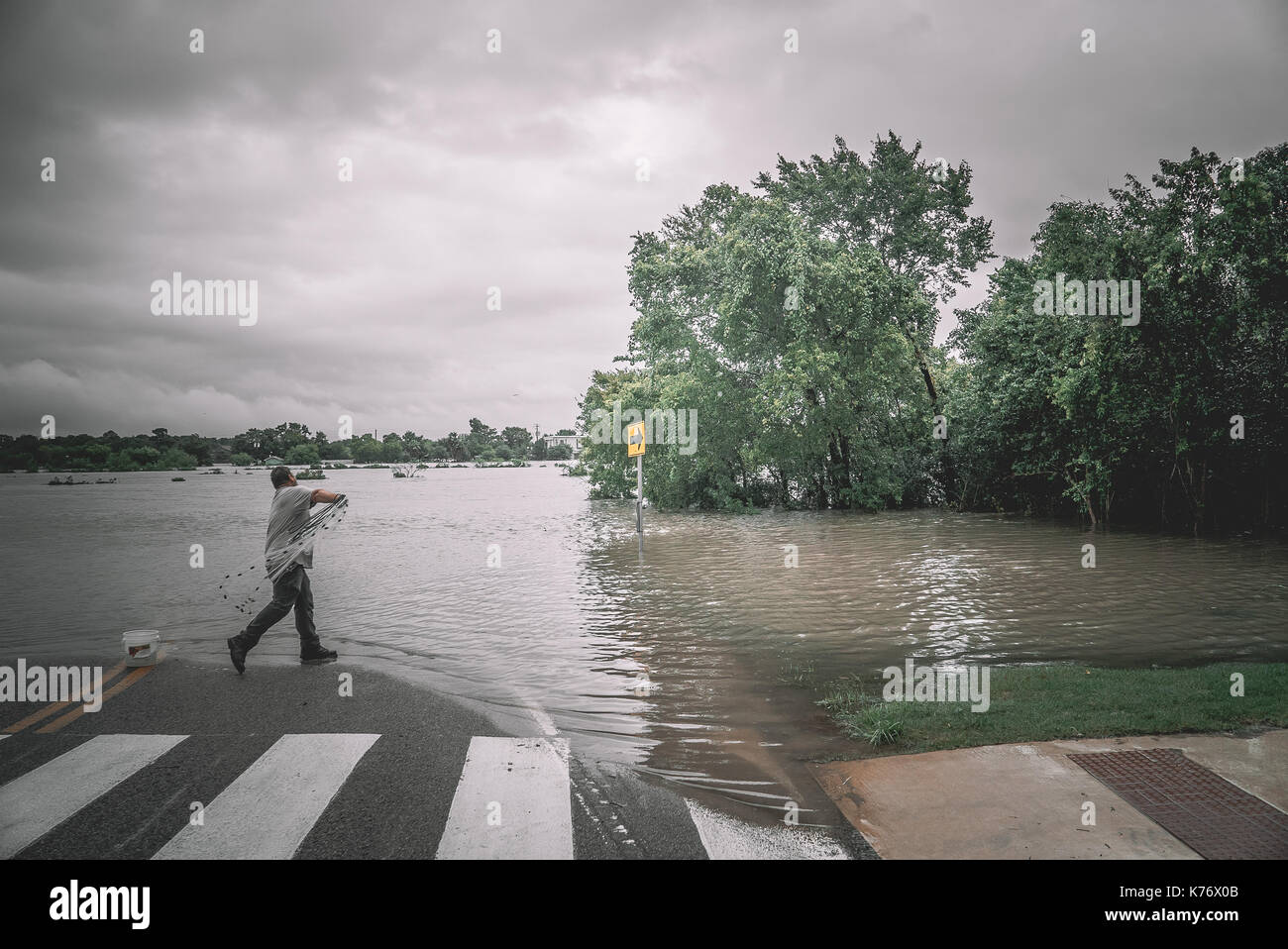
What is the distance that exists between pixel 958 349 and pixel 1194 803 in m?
36.9

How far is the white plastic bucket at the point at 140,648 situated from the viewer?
8.26 m

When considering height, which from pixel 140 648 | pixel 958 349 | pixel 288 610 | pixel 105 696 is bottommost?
pixel 105 696

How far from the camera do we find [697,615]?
37.3 feet

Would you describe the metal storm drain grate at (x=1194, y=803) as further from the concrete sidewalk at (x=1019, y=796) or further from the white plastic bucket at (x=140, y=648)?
the white plastic bucket at (x=140, y=648)

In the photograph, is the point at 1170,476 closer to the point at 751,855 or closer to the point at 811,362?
the point at 811,362

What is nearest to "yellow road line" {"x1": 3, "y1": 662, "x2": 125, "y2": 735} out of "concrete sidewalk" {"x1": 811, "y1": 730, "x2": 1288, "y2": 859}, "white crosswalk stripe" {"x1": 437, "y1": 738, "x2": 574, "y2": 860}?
"white crosswalk stripe" {"x1": 437, "y1": 738, "x2": 574, "y2": 860}

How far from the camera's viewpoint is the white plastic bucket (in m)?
8.26

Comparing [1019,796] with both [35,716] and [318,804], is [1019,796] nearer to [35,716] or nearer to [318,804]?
[318,804]

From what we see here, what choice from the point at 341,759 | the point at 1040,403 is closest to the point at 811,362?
the point at 1040,403

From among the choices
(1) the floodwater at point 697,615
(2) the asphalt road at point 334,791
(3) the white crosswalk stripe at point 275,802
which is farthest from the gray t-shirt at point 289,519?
→ (3) the white crosswalk stripe at point 275,802

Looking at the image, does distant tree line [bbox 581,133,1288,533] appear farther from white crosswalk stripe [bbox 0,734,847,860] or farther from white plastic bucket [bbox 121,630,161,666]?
white plastic bucket [bbox 121,630,161,666]

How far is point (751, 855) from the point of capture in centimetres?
393

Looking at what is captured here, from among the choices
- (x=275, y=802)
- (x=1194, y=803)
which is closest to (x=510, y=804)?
(x=275, y=802)

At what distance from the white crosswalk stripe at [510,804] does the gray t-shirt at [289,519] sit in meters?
4.18
